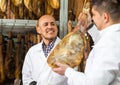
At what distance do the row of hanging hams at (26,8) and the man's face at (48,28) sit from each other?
1.37 ft

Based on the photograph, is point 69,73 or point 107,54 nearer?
point 107,54

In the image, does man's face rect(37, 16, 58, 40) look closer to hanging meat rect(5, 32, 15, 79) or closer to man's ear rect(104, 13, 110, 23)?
hanging meat rect(5, 32, 15, 79)

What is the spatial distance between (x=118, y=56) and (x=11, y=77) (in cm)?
191

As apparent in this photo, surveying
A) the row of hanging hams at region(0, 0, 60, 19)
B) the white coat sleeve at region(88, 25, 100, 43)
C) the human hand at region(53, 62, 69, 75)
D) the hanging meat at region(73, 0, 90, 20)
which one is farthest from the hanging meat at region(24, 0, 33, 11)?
the human hand at region(53, 62, 69, 75)

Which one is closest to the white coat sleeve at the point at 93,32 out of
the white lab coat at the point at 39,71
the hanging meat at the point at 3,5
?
the white lab coat at the point at 39,71

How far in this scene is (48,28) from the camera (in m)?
2.90

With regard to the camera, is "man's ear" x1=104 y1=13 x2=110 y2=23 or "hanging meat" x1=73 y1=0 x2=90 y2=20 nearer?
"man's ear" x1=104 y1=13 x2=110 y2=23

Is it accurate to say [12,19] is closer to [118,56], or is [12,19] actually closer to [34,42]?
[34,42]

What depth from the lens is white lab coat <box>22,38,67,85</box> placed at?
2650 mm

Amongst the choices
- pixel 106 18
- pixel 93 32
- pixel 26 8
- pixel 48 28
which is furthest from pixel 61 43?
pixel 26 8

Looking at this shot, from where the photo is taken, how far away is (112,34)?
5.76ft

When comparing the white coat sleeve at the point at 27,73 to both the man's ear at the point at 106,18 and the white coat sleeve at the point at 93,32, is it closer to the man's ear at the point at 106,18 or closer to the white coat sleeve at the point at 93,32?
the white coat sleeve at the point at 93,32

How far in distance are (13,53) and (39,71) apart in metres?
0.71

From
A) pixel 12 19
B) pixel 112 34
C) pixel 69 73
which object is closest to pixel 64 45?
pixel 69 73
